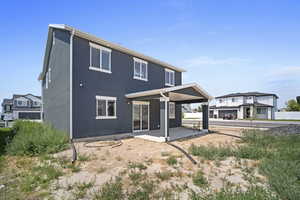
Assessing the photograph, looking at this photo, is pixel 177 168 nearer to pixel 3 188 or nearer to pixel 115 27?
pixel 3 188

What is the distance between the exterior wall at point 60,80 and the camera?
30.7 ft

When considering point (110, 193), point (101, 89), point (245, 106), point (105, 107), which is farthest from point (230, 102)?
point (110, 193)

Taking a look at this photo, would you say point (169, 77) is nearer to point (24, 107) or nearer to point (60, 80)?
point (60, 80)

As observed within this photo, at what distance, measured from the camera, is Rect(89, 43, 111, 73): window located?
32.4ft

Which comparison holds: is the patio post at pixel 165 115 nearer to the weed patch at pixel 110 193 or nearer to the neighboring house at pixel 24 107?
the weed patch at pixel 110 193

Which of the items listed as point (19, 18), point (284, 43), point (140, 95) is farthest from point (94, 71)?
point (284, 43)

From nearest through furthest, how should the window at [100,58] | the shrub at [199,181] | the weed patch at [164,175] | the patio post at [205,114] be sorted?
the shrub at [199,181], the weed patch at [164,175], the window at [100,58], the patio post at [205,114]

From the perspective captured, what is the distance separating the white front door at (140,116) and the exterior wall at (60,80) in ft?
15.5

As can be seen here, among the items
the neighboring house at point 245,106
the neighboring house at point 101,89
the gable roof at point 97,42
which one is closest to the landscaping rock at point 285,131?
the neighboring house at point 101,89

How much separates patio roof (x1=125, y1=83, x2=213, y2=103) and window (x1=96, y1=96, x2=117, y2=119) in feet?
4.34

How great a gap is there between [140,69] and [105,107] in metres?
4.46

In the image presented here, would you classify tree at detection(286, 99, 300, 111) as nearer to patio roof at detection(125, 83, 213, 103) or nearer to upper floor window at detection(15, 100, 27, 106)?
patio roof at detection(125, 83, 213, 103)

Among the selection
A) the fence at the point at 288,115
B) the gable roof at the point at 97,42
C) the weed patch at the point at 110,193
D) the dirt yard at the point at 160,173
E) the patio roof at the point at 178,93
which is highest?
the gable roof at the point at 97,42

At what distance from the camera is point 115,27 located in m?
11.8
